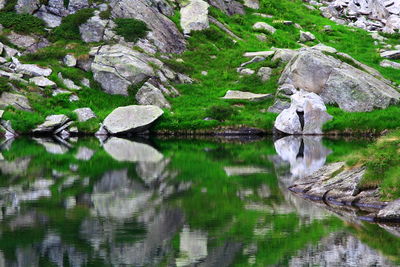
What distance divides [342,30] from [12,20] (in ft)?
168

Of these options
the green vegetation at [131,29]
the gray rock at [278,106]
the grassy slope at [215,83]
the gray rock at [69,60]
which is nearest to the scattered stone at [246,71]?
the grassy slope at [215,83]

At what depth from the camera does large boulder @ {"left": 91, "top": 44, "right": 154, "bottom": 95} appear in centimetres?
7100

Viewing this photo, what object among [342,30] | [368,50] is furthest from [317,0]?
[368,50]

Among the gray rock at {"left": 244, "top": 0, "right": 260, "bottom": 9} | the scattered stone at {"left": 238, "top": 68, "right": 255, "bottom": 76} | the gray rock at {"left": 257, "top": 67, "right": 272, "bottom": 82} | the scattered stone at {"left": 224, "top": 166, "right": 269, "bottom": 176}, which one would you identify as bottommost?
the scattered stone at {"left": 238, "top": 68, "right": 255, "bottom": 76}

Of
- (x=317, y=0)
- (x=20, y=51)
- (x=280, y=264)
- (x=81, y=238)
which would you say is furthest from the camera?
(x=317, y=0)

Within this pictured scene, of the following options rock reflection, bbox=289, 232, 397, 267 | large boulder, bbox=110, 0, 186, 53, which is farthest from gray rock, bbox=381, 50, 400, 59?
rock reflection, bbox=289, 232, 397, 267

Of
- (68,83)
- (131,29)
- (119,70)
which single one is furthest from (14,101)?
(131,29)

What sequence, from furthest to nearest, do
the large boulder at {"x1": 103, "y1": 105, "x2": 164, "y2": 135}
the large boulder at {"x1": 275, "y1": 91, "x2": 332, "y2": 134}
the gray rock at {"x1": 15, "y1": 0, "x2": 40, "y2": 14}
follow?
the gray rock at {"x1": 15, "y1": 0, "x2": 40, "y2": 14}
the large boulder at {"x1": 275, "y1": 91, "x2": 332, "y2": 134}
the large boulder at {"x1": 103, "y1": 105, "x2": 164, "y2": 135}

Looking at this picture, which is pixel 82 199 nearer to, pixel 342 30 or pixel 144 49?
pixel 144 49

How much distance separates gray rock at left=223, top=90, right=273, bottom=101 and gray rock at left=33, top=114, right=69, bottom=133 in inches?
692

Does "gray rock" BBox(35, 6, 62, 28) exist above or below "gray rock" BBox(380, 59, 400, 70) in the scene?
below

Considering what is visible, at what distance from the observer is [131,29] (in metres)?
79.1

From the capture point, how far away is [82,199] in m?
29.8

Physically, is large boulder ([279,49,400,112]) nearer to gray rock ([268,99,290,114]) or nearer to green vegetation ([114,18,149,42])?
gray rock ([268,99,290,114])
